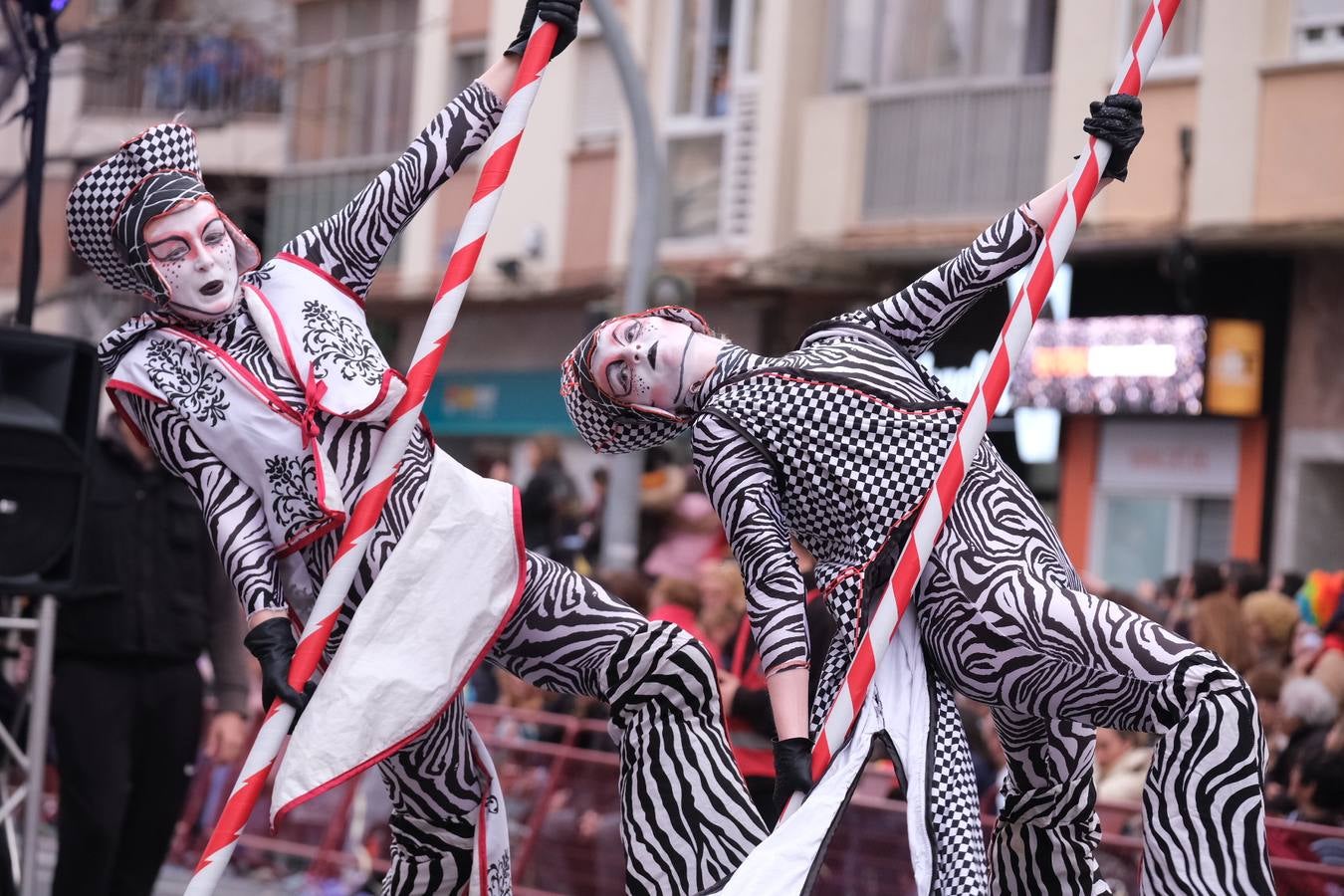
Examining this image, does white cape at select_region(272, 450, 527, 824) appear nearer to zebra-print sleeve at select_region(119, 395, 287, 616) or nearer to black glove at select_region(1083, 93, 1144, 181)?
zebra-print sleeve at select_region(119, 395, 287, 616)

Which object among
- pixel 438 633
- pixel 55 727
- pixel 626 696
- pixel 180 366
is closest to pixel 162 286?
pixel 180 366

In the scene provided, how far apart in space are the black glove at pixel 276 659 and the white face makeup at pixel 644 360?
3.27 feet

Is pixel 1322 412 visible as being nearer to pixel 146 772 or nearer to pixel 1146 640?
pixel 146 772

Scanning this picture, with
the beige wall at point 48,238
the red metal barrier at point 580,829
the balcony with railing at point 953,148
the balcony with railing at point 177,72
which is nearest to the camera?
the red metal barrier at point 580,829

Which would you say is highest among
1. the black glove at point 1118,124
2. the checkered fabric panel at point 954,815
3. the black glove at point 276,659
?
the black glove at point 1118,124

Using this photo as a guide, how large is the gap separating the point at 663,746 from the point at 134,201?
181 centimetres

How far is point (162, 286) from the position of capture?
5398 millimetres

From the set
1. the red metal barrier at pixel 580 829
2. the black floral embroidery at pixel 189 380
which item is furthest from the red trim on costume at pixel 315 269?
the red metal barrier at pixel 580 829

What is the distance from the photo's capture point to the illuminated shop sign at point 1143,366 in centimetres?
1644

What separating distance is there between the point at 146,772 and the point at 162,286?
2720 mm

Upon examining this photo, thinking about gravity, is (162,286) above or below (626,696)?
above

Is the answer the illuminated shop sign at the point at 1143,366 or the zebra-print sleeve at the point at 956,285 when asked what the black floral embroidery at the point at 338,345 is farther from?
the illuminated shop sign at the point at 1143,366

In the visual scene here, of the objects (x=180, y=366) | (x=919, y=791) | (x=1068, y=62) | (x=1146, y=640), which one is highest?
(x=1068, y=62)

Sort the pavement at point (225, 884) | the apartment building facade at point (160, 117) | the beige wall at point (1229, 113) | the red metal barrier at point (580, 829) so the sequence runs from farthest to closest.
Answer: the apartment building facade at point (160, 117) → the beige wall at point (1229, 113) → the pavement at point (225, 884) → the red metal barrier at point (580, 829)
